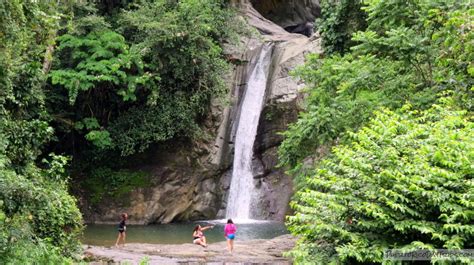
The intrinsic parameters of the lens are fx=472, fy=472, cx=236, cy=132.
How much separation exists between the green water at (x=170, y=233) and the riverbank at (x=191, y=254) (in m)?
3.16

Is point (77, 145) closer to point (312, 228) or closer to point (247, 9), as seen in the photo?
point (247, 9)

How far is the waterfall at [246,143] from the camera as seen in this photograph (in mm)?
23422

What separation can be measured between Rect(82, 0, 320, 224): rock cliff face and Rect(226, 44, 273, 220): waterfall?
12.4 inches

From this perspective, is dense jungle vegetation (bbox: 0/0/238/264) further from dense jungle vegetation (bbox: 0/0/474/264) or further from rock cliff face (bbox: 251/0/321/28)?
rock cliff face (bbox: 251/0/321/28)

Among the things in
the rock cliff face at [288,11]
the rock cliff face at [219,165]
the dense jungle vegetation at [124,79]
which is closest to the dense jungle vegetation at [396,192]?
the dense jungle vegetation at [124,79]

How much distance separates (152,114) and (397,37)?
12.9m

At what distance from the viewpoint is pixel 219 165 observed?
75.4 feet

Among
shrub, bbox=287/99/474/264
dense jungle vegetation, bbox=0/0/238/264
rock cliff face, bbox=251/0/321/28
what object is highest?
rock cliff face, bbox=251/0/321/28

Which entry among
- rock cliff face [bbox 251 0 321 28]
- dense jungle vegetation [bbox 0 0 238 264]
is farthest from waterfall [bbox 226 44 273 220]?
rock cliff face [bbox 251 0 321 28]

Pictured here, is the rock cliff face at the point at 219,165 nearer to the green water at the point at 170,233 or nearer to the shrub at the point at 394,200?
the green water at the point at 170,233

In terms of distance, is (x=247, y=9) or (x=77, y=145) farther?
(x=247, y=9)

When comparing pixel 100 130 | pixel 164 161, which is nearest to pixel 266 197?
pixel 164 161

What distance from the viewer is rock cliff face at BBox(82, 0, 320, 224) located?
833 inches

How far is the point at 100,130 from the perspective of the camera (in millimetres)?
20953
